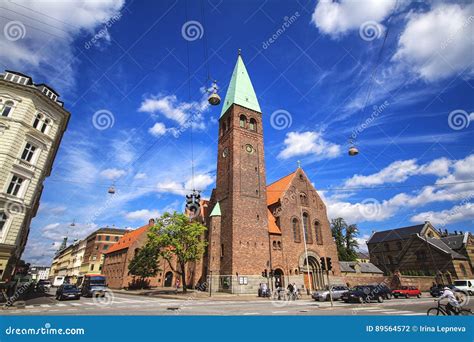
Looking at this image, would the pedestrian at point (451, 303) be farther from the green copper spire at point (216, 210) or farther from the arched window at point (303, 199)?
the arched window at point (303, 199)

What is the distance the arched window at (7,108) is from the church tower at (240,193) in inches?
860

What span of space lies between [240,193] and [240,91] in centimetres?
1603

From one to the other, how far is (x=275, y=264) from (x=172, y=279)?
78.0 feet

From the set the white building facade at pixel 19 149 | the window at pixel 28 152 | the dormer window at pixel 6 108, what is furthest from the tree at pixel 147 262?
the dormer window at pixel 6 108

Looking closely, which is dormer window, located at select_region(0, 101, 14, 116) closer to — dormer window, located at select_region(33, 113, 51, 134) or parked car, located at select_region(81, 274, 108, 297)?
dormer window, located at select_region(33, 113, 51, 134)

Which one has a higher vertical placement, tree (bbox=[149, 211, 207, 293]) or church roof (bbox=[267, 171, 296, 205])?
church roof (bbox=[267, 171, 296, 205])

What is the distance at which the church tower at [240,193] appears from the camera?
28812 millimetres

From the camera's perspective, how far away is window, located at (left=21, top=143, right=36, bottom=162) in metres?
20.5

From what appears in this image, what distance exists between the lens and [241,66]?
132 feet

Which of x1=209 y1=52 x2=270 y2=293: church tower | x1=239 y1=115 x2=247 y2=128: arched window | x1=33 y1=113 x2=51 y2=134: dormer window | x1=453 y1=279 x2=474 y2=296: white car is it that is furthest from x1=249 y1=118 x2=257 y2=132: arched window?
x1=453 y1=279 x2=474 y2=296: white car

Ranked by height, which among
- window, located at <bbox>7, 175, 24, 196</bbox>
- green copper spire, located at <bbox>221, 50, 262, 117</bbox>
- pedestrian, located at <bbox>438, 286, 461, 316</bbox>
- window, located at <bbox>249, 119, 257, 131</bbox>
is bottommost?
pedestrian, located at <bbox>438, 286, 461, 316</bbox>

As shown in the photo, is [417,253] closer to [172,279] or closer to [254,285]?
[254,285]

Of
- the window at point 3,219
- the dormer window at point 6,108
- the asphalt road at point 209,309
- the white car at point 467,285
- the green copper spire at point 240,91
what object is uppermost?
the green copper spire at point 240,91

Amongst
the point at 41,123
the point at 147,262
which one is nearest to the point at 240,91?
the point at 41,123
